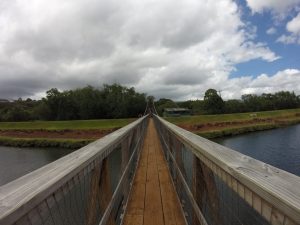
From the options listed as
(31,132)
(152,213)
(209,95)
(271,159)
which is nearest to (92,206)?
(152,213)

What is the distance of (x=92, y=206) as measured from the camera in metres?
1.80

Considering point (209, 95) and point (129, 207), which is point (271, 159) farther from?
point (209, 95)

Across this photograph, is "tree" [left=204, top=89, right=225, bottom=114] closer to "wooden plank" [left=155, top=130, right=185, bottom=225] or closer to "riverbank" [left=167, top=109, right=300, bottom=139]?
"riverbank" [left=167, top=109, right=300, bottom=139]

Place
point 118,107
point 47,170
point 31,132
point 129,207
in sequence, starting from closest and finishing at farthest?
point 47,170 → point 129,207 → point 31,132 → point 118,107

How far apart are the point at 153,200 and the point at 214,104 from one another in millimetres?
69579

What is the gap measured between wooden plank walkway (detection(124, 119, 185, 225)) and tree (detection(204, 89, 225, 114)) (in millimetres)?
66997

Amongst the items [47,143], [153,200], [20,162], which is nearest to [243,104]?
[47,143]

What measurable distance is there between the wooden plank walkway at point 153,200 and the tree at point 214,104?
67.0m

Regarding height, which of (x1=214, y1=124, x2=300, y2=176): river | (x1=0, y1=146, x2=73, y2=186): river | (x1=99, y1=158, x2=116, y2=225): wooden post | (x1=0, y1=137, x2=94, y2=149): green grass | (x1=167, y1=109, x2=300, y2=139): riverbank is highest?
(x1=99, y1=158, x2=116, y2=225): wooden post

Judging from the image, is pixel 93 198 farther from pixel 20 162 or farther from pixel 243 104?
pixel 243 104

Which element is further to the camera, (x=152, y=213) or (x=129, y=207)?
(x=129, y=207)

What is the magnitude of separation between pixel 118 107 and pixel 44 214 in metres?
67.5

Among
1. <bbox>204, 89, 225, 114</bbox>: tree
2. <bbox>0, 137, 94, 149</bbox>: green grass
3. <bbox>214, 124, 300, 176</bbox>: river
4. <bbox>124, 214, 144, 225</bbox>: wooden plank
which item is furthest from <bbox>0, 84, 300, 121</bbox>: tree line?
<bbox>124, 214, 144, 225</bbox>: wooden plank

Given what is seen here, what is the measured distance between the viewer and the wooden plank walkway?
295cm
